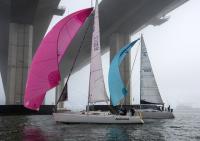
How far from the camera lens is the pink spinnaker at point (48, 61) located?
67.9 feet

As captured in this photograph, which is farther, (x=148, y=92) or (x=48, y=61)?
(x=148, y=92)

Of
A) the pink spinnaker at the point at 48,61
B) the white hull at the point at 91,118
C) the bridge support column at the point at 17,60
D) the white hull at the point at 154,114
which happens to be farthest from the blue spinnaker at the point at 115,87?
the bridge support column at the point at 17,60

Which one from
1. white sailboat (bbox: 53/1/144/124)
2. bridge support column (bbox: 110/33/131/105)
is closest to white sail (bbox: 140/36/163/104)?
white sailboat (bbox: 53/1/144/124)

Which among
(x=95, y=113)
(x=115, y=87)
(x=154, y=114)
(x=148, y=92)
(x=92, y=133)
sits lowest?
(x=92, y=133)

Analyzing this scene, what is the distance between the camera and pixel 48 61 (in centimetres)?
2184

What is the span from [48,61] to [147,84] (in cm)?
1959

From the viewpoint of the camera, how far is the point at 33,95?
20656 mm

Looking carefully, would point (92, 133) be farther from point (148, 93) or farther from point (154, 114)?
point (148, 93)

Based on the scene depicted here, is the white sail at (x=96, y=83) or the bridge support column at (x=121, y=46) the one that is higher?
the bridge support column at (x=121, y=46)

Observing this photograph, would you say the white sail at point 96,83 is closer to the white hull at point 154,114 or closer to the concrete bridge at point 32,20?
the white hull at point 154,114

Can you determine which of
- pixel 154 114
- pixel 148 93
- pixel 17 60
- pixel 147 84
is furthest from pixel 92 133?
pixel 17 60

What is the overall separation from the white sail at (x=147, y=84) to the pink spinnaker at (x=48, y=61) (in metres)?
16.7

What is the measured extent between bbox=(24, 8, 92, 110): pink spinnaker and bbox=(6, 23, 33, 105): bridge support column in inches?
1055

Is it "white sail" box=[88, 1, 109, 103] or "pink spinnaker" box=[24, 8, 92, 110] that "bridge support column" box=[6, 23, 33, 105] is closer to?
"white sail" box=[88, 1, 109, 103]
